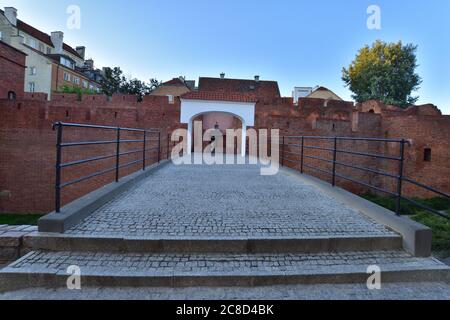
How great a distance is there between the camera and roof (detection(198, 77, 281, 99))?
101ft

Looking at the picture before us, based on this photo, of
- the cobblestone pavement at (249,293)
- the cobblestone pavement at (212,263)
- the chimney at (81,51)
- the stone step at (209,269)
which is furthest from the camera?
the chimney at (81,51)

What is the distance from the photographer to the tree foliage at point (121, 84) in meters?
38.0

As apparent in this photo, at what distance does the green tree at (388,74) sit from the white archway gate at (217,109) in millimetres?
17269

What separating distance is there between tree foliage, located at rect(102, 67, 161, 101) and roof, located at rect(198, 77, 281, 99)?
9421 mm

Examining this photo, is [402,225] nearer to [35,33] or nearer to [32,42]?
[32,42]

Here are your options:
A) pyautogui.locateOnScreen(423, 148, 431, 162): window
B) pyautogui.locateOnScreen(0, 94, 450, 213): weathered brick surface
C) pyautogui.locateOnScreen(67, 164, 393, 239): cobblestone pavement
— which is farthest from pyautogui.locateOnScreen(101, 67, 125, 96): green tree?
pyautogui.locateOnScreen(67, 164, 393, 239): cobblestone pavement

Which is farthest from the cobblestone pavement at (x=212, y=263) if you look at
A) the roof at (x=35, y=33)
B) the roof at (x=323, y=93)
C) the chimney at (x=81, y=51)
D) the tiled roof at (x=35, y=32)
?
the chimney at (x=81, y=51)

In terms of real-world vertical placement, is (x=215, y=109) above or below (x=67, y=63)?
below

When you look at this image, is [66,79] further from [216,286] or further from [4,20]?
[216,286]

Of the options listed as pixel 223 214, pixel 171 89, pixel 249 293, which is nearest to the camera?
pixel 249 293

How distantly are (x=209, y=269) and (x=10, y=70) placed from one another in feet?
64.0

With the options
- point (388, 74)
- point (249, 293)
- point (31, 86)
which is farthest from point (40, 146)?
point (388, 74)

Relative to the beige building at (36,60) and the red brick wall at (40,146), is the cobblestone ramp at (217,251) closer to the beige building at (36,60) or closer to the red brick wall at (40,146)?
the red brick wall at (40,146)

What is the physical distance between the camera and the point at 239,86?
32.2 meters
